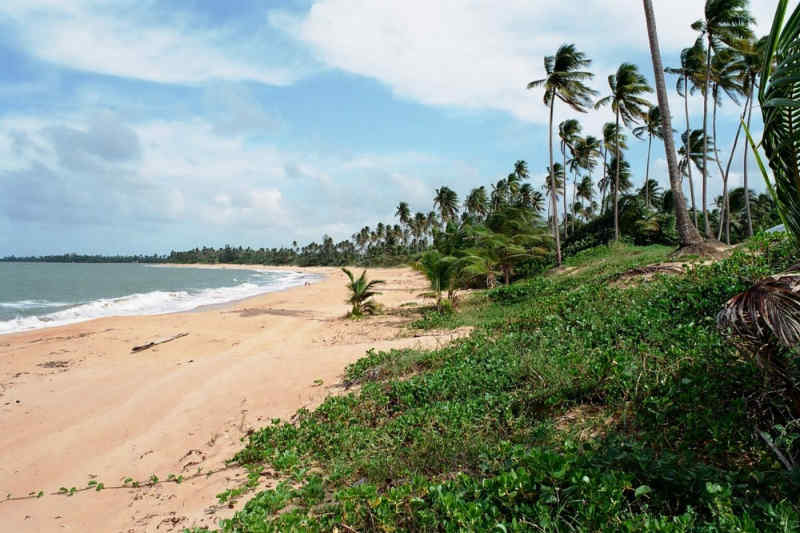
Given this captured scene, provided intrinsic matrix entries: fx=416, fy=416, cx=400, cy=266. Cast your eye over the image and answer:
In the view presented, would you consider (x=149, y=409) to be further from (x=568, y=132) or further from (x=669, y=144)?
(x=568, y=132)

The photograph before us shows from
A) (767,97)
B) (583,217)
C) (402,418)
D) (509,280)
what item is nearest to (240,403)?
(402,418)

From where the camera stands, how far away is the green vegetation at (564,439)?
224cm

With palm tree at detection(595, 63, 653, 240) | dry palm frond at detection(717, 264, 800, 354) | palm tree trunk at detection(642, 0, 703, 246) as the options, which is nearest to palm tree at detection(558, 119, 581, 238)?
palm tree at detection(595, 63, 653, 240)

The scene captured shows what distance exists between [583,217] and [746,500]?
61704 millimetres

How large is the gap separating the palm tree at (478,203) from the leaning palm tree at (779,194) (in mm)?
53003

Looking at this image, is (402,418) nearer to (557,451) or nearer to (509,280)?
(557,451)

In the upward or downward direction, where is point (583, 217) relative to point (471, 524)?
upward

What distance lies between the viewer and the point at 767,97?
4.90 ft

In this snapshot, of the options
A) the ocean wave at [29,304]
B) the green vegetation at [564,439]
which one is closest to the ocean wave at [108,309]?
the ocean wave at [29,304]

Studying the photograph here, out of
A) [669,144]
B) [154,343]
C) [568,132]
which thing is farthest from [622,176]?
[154,343]

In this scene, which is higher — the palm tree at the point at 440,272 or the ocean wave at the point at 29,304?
the palm tree at the point at 440,272

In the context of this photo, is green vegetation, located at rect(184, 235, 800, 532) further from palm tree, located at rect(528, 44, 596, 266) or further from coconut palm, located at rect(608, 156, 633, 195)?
coconut palm, located at rect(608, 156, 633, 195)

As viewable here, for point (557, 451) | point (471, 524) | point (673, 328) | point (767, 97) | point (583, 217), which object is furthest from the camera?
point (583, 217)

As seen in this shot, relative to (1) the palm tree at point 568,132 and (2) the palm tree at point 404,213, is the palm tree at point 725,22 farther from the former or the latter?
(2) the palm tree at point 404,213
